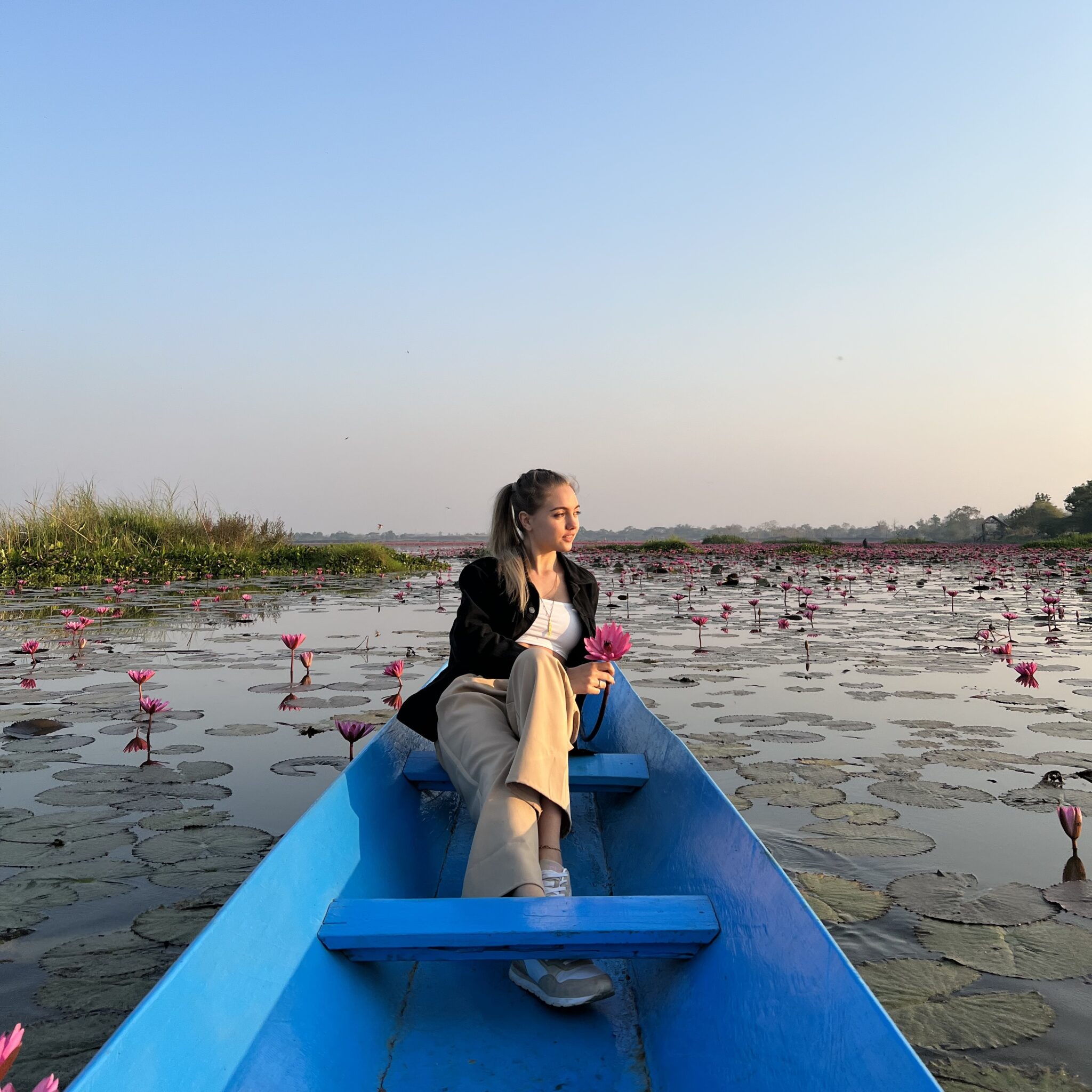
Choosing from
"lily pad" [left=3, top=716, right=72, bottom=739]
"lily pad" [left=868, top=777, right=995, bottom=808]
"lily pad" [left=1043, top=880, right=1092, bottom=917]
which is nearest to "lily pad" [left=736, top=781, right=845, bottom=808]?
"lily pad" [left=868, top=777, right=995, bottom=808]

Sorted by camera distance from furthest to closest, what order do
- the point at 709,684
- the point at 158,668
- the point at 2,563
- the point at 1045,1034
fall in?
the point at 2,563
the point at 158,668
the point at 709,684
the point at 1045,1034

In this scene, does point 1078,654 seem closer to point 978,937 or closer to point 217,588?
point 978,937

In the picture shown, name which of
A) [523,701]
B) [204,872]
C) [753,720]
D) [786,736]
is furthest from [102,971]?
[753,720]

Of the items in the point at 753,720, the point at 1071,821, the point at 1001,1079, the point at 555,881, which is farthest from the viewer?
the point at 753,720

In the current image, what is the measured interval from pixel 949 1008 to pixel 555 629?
4.94 feet

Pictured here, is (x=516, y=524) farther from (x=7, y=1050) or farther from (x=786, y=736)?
(x=7, y=1050)

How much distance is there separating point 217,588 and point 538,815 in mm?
11088

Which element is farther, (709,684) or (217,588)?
(217,588)

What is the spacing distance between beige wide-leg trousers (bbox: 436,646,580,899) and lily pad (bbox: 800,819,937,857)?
0.85 metres

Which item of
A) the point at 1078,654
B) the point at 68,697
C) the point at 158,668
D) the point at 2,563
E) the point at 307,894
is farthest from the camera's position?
the point at 2,563

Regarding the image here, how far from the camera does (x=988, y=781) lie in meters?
2.99

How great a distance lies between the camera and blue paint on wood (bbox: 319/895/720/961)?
147 centimetres

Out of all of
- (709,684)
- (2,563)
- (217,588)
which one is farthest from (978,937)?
(2,563)

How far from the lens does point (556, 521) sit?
2.61m
